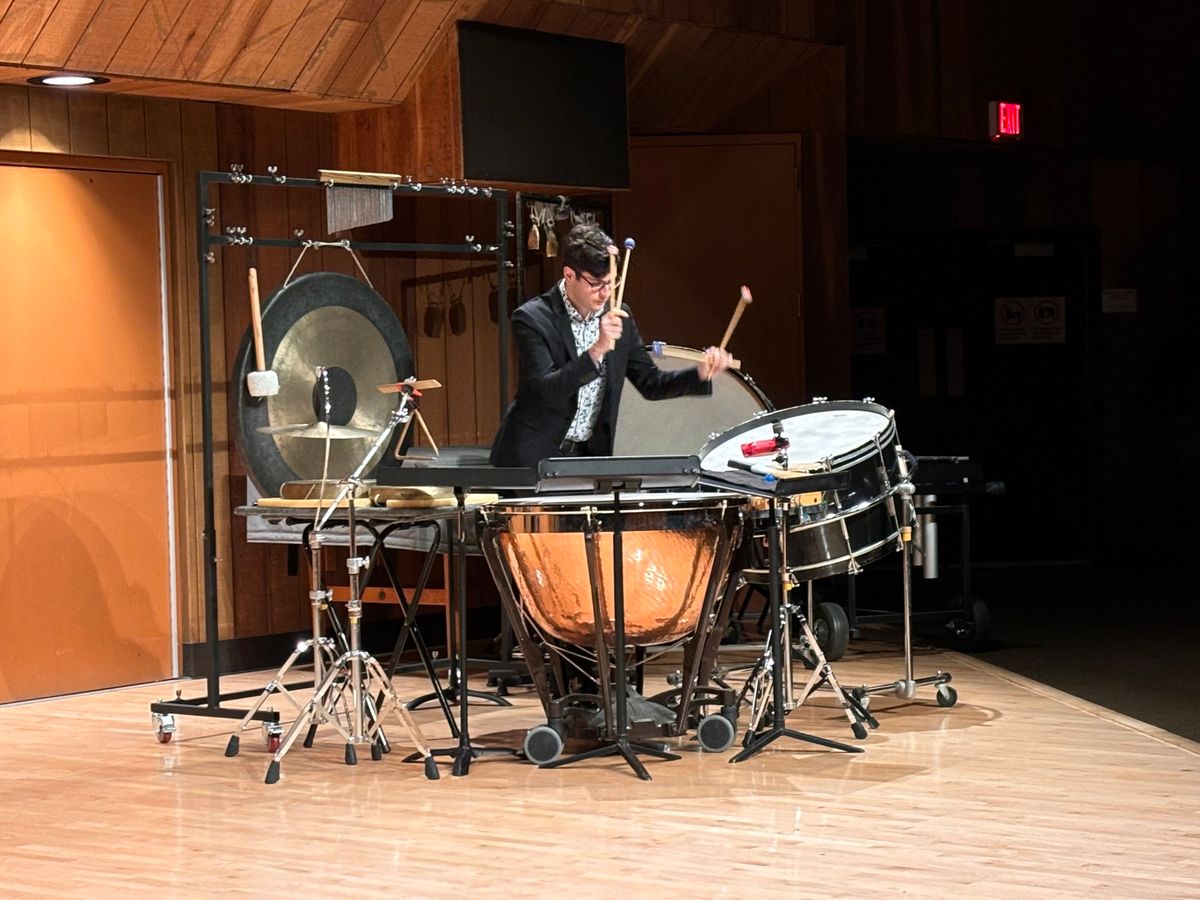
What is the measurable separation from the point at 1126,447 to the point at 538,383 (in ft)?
16.3

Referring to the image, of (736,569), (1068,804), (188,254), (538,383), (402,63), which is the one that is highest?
(402,63)

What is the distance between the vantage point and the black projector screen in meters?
6.23

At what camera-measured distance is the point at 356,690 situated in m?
4.79

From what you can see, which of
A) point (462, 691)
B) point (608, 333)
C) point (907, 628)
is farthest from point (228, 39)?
point (907, 628)

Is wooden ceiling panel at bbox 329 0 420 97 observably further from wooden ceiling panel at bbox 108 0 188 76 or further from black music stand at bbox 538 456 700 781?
black music stand at bbox 538 456 700 781

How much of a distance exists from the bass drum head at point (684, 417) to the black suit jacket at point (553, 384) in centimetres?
117

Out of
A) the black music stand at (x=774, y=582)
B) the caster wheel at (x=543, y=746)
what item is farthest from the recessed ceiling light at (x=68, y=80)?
the caster wheel at (x=543, y=746)

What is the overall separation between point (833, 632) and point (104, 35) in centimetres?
298

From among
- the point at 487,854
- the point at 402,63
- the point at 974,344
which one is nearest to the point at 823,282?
the point at 974,344

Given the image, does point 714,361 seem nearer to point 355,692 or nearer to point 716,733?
point 716,733

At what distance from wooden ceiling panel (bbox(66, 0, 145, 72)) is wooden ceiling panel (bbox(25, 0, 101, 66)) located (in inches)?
0.8

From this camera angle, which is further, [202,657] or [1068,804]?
[202,657]

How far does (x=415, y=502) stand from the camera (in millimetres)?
5273

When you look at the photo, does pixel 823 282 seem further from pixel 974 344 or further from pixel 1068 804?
pixel 1068 804
